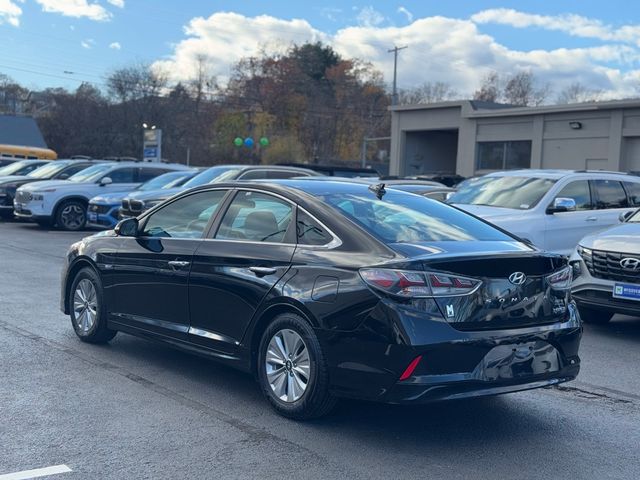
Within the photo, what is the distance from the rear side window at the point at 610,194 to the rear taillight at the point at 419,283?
8.24m

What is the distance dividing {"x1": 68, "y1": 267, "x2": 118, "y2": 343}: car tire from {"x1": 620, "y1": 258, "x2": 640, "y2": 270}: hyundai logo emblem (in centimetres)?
524

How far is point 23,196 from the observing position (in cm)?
2006

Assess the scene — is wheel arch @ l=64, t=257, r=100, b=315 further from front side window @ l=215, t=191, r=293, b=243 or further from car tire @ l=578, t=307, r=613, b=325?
car tire @ l=578, t=307, r=613, b=325

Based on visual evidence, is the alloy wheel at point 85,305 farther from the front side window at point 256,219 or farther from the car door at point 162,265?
the front side window at point 256,219

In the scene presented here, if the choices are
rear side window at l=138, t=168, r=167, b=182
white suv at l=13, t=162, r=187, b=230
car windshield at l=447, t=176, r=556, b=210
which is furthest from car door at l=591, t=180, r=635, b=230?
rear side window at l=138, t=168, r=167, b=182

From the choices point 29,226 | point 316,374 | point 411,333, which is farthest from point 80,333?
point 29,226

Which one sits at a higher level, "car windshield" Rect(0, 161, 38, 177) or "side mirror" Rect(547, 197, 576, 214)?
"side mirror" Rect(547, 197, 576, 214)

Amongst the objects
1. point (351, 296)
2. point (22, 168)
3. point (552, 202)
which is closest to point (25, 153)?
point (22, 168)

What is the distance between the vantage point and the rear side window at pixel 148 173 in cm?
2069

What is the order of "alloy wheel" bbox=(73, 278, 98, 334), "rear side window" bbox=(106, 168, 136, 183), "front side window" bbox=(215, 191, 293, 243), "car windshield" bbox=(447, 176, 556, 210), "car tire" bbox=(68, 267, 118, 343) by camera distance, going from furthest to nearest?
"rear side window" bbox=(106, 168, 136, 183) → "car windshield" bbox=(447, 176, 556, 210) → "alloy wheel" bbox=(73, 278, 98, 334) → "car tire" bbox=(68, 267, 118, 343) → "front side window" bbox=(215, 191, 293, 243)

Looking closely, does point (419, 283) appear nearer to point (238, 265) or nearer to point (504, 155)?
point (238, 265)

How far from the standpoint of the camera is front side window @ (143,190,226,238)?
21.2ft

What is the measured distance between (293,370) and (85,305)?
9.75 ft

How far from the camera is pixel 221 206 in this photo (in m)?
6.36
